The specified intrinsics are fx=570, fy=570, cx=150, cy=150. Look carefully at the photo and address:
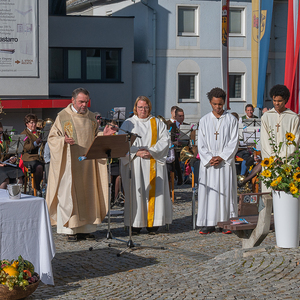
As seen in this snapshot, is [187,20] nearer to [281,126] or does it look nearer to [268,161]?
[281,126]

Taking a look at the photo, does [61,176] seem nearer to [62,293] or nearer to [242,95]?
[62,293]

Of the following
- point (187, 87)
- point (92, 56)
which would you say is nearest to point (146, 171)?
point (92, 56)

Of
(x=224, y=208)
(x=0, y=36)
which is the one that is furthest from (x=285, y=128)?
(x=0, y=36)

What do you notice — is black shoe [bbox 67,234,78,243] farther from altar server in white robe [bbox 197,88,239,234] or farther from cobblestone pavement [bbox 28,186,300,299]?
altar server in white robe [bbox 197,88,239,234]

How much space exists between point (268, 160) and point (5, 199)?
2867 millimetres

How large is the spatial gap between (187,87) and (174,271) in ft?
70.4

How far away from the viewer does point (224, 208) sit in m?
8.53

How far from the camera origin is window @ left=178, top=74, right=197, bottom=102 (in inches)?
1067

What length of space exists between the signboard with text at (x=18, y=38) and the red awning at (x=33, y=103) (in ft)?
2.85

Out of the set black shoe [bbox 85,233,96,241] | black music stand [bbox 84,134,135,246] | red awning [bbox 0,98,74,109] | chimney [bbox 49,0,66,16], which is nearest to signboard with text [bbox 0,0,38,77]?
red awning [bbox 0,98,74,109]

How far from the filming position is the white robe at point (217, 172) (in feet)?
27.9

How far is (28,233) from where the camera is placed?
5480mm

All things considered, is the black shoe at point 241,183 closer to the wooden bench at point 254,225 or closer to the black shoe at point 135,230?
the black shoe at point 135,230

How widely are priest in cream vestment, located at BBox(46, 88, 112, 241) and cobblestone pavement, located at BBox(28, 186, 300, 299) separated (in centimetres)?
36
